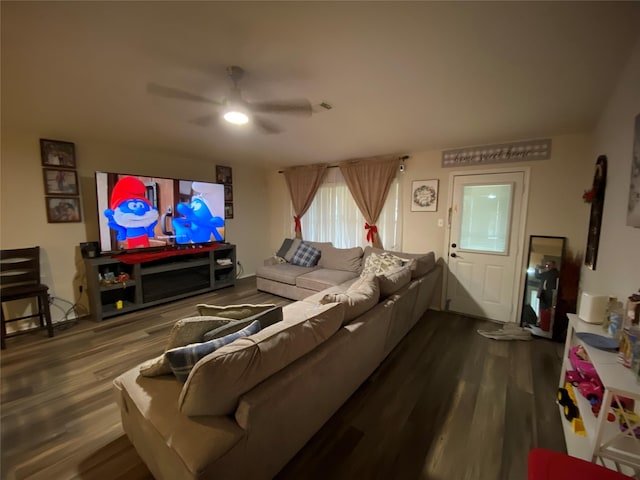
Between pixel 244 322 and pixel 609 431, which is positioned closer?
pixel 609 431

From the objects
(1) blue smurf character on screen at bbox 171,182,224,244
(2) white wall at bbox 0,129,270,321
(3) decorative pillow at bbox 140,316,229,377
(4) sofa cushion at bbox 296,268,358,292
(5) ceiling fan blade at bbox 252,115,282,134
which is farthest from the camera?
(1) blue smurf character on screen at bbox 171,182,224,244

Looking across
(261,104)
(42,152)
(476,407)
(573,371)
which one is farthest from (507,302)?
(42,152)

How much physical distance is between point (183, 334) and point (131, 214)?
2889mm

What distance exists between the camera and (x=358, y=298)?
2008mm

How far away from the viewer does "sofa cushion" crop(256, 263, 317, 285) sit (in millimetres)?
4082

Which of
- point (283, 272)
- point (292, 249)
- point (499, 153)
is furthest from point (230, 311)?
point (499, 153)

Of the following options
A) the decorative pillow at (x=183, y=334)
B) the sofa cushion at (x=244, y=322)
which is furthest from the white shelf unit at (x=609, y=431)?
the decorative pillow at (x=183, y=334)

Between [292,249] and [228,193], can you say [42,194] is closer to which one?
[228,193]

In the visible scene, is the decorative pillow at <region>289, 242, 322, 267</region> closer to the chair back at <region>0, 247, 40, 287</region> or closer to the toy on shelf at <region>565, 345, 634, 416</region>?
the chair back at <region>0, 247, 40, 287</region>

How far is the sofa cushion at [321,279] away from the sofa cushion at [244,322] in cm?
201

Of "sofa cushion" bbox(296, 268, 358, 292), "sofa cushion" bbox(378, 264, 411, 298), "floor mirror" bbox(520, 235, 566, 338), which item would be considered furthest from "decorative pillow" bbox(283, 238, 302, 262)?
"floor mirror" bbox(520, 235, 566, 338)

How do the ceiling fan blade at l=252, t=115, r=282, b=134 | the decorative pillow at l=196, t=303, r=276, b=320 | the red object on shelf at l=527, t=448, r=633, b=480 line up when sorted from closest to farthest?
the red object on shelf at l=527, t=448, r=633, b=480 → the decorative pillow at l=196, t=303, r=276, b=320 → the ceiling fan blade at l=252, t=115, r=282, b=134

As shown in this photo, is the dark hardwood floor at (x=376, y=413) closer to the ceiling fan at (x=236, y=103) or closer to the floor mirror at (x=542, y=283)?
the floor mirror at (x=542, y=283)

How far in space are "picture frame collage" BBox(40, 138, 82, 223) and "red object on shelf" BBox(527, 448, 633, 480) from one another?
471cm
